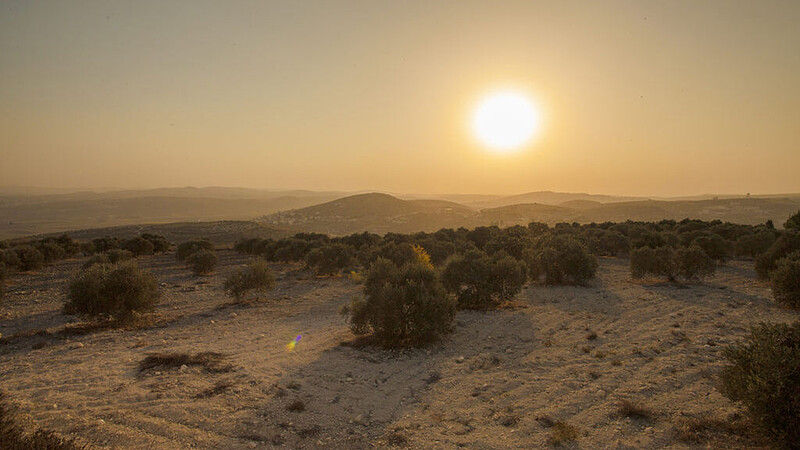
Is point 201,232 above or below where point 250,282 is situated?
below

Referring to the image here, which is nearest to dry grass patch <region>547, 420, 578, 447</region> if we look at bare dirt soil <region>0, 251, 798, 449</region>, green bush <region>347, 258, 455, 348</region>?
bare dirt soil <region>0, 251, 798, 449</region>

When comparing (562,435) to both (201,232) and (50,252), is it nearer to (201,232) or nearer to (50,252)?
(50,252)

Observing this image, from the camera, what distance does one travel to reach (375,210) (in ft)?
310

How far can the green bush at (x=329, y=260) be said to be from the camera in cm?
2208

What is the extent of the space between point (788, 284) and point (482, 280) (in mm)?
9687

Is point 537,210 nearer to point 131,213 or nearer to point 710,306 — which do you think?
point 710,306

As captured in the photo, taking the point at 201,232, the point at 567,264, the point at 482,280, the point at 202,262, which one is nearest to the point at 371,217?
the point at 201,232

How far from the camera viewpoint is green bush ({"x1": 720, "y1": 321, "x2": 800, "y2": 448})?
14.8 ft

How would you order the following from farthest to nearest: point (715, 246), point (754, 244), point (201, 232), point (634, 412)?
point (201, 232) → point (754, 244) → point (715, 246) → point (634, 412)

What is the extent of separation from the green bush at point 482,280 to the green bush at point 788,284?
807 cm

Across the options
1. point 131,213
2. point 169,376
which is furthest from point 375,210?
point 131,213

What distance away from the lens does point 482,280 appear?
13570mm

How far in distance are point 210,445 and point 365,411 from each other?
2504 millimetres

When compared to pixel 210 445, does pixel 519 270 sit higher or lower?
higher
